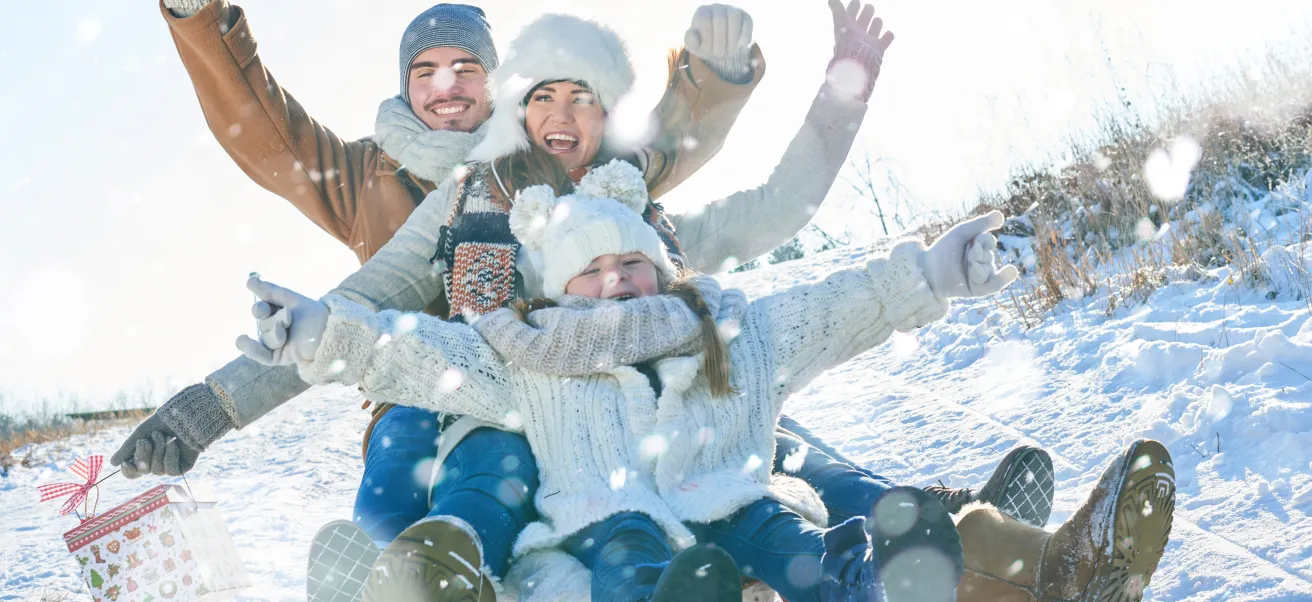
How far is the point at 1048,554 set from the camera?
193cm

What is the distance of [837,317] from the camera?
2.56 m

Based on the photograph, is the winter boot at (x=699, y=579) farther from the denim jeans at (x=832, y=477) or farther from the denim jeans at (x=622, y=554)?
the denim jeans at (x=832, y=477)

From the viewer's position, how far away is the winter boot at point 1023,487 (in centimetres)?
227

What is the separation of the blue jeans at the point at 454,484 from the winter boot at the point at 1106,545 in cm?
96

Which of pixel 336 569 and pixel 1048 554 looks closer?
pixel 1048 554

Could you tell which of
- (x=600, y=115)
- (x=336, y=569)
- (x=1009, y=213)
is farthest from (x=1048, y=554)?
(x=1009, y=213)

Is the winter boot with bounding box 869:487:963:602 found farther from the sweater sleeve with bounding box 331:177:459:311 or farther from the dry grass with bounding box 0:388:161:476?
the dry grass with bounding box 0:388:161:476

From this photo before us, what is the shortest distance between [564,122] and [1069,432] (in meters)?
2.10

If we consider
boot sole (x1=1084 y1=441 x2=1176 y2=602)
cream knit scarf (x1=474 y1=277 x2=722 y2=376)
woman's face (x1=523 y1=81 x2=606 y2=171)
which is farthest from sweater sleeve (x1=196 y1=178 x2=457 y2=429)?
boot sole (x1=1084 y1=441 x2=1176 y2=602)

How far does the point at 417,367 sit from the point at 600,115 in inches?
44.6

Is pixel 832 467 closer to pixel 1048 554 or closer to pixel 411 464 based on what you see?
pixel 1048 554

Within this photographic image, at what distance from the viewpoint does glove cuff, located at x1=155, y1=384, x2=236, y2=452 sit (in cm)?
275

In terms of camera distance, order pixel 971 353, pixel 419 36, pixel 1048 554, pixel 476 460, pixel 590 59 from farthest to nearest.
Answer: pixel 971 353
pixel 419 36
pixel 590 59
pixel 476 460
pixel 1048 554

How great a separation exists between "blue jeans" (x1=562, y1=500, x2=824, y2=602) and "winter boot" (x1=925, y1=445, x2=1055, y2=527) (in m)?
0.39
